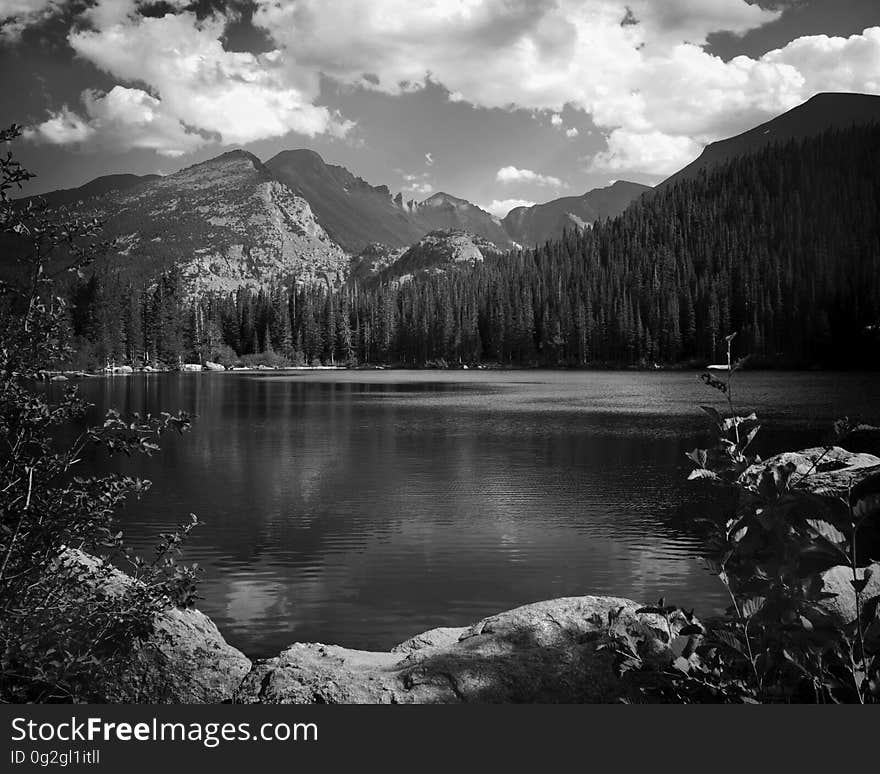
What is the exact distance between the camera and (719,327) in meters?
160

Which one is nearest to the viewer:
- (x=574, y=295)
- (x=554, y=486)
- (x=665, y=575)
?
(x=665, y=575)

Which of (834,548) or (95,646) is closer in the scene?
(834,548)

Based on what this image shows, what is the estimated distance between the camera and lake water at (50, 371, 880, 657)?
11.6m

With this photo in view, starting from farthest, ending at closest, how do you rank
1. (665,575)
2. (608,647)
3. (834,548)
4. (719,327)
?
(719,327), (665,575), (608,647), (834,548)

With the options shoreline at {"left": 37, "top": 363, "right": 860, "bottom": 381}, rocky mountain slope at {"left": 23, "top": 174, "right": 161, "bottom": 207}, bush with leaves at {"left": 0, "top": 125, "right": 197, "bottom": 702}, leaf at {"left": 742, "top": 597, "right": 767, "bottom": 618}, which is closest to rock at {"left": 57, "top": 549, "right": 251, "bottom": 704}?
bush with leaves at {"left": 0, "top": 125, "right": 197, "bottom": 702}

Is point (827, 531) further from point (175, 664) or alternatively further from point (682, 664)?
point (175, 664)

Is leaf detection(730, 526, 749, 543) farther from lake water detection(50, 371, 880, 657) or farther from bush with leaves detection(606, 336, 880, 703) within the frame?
lake water detection(50, 371, 880, 657)

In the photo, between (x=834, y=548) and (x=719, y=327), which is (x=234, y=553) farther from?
(x=719, y=327)

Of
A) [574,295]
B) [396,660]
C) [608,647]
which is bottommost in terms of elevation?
[396,660]

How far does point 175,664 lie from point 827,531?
18.3ft

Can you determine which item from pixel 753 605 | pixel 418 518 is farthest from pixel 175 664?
pixel 418 518

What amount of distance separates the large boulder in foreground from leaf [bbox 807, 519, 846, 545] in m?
1.15

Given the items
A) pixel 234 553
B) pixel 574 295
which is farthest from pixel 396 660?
pixel 574 295

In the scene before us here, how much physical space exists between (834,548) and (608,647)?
136cm
